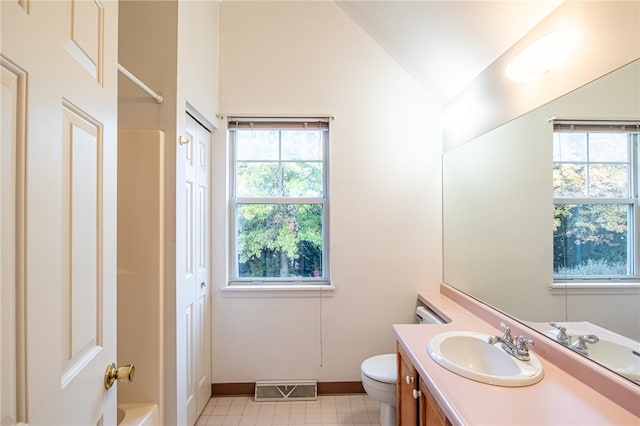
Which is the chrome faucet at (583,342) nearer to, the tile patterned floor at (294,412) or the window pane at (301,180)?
the tile patterned floor at (294,412)

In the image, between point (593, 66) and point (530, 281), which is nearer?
point (593, 66)

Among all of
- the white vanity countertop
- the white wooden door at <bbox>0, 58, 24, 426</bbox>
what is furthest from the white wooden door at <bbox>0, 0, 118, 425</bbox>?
the white vanity countertop

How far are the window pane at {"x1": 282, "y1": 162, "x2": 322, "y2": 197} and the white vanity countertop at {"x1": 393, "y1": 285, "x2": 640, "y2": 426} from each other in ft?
4.80

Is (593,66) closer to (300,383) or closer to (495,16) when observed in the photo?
(495,16)

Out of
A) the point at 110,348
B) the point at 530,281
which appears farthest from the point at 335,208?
the point at 110,348

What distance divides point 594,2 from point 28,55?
5.66 feet

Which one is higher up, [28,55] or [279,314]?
[28,55]

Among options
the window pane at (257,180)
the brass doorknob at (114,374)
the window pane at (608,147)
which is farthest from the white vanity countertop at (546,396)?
the window pane at (257,180)

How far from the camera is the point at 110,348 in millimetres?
867

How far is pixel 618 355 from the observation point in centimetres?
102

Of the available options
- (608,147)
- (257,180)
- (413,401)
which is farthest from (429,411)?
(257,180)

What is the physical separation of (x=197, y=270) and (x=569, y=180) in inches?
82.6

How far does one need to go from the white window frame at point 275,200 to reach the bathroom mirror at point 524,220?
958 millimetres

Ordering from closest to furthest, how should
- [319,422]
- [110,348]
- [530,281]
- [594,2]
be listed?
[110,348]
[594,2]
[530,281]
[319,422]
